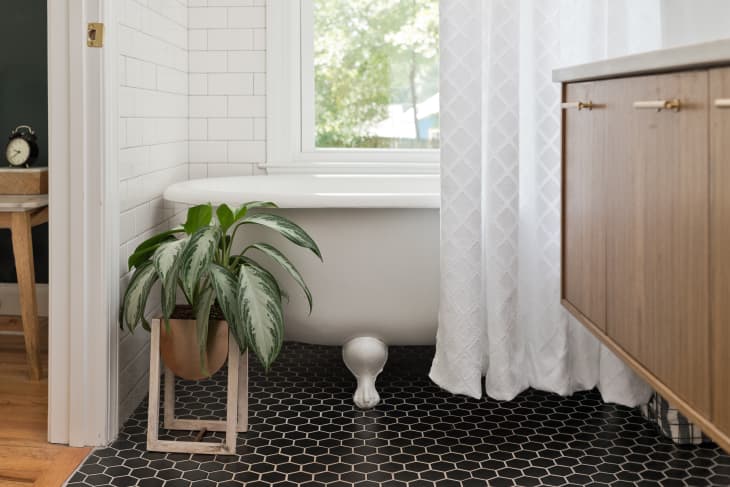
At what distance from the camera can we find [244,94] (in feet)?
12.4

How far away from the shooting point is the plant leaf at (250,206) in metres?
2.54

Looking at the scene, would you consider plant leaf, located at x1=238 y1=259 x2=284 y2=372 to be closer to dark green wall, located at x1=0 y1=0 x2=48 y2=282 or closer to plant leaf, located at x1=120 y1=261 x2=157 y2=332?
plant leaf, located at x1=120 y1=261 x2=157 y2=332

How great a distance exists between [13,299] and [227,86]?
4.56 feet

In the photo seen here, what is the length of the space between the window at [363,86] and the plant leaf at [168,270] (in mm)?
1470

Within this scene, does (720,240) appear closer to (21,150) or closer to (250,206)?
(250,206)

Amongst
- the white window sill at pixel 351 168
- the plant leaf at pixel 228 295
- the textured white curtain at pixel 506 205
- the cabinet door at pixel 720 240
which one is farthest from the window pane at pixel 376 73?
the cabinet door at pixel 720 240

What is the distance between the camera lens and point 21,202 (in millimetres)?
3260

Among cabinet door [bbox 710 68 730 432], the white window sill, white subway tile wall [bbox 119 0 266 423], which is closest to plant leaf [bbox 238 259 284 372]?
white subway tile wall [bbox 119 0 266 423]

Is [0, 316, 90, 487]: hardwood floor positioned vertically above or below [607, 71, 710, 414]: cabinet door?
below

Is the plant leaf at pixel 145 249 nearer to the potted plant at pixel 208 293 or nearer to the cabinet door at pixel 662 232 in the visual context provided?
the potted plant at pixel 208 293

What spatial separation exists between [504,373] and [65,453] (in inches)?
52.3

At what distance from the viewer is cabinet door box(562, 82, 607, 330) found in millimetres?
2176

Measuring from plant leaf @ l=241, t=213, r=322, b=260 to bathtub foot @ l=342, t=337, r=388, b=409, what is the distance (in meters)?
0.41

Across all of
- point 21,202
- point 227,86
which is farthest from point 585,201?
point 21,202
